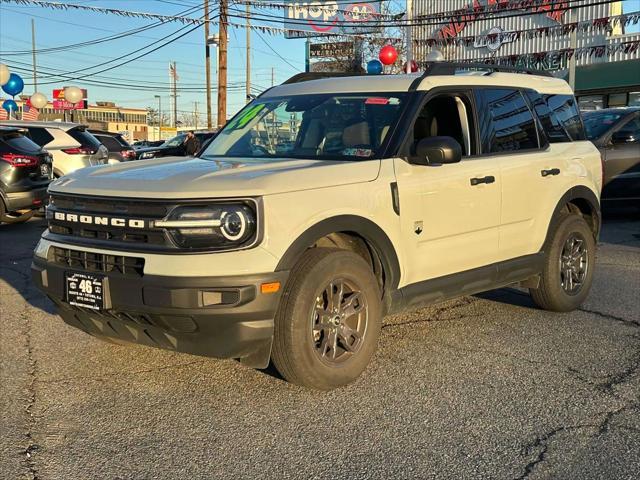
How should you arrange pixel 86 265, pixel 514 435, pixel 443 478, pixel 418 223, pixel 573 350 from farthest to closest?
pixel 573 350
pixel 418 223
pixel 86 265
pixel 514 435
pixel 443 478

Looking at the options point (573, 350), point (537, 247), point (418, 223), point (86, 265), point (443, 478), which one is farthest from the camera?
point (537, 247)

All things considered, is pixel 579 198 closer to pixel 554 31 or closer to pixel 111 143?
pixel 111 143

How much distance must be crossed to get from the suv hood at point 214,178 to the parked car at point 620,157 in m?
7.69

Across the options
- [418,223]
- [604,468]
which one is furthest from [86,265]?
[604,468]

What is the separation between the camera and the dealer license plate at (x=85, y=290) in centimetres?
380

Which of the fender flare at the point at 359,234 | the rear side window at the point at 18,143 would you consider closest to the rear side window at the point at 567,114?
the fender flare at the point at 359,234

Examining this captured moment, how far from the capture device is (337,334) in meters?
4.12

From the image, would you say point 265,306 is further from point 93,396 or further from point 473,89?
point 473,89

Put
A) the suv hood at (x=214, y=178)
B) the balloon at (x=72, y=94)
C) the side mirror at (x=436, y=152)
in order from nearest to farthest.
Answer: the suv hood at (x=214, y=178) → the side mirror at (x=436, y=152) → the balloon at (x=72, y=94)

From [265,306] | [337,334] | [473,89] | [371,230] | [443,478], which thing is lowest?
[443,478]

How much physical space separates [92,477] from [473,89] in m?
3.77

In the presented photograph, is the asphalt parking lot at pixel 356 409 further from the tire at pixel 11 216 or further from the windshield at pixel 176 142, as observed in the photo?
the windshield at pixel 176 142

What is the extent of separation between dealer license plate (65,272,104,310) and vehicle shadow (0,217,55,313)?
7.51 ft

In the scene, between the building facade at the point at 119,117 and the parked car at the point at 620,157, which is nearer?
the parked car at the point at 620,157
